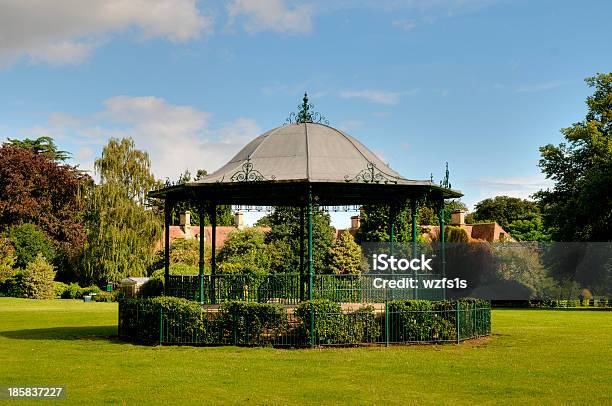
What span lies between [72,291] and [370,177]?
148ft

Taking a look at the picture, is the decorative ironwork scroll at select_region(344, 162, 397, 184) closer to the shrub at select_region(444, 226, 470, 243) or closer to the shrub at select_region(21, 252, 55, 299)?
the shrub at select_region(444, 226, 470, 243)

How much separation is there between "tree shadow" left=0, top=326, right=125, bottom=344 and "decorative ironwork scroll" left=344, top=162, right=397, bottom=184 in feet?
29.1

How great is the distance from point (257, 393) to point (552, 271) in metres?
43.3

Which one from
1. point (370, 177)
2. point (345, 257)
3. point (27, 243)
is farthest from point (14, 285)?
point (370, 177)

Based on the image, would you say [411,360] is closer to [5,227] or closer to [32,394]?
[32,394]

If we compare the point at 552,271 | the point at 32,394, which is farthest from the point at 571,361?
the point at 552,271

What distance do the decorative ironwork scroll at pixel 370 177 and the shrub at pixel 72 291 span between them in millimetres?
44399

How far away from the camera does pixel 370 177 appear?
2262cm

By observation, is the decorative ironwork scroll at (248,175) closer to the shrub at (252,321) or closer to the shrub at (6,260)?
the shrub at (252,321)

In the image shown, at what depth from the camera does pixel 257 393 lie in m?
14.0

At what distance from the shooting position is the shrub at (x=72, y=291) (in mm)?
61219

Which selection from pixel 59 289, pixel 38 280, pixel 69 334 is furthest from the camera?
pixel 59 289

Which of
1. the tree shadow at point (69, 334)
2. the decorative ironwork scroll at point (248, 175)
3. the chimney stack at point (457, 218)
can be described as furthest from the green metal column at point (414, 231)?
the chimney stack at point (457, 218)

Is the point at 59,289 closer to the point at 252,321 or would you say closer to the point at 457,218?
the point at 457,218
